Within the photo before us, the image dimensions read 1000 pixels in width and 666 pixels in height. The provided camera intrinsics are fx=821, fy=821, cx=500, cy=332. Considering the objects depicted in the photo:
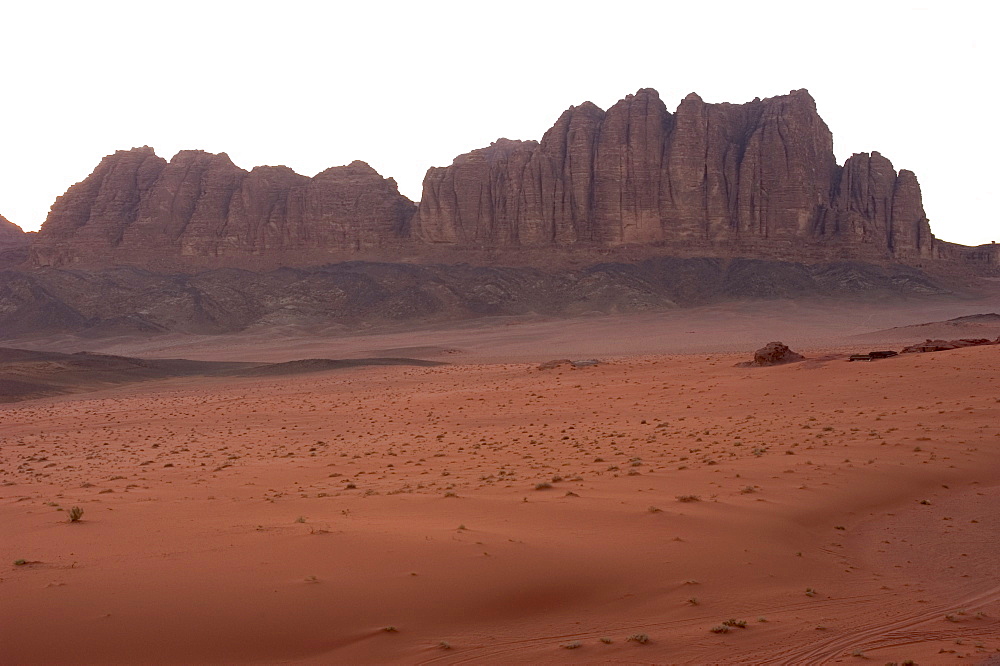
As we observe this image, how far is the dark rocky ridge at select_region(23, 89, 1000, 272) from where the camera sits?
98812 mm

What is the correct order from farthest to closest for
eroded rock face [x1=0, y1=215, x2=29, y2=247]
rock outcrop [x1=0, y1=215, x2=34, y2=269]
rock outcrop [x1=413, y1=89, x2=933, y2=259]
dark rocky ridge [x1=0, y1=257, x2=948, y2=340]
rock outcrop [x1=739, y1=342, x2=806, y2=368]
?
eroded rock face [x1=0, y1=215, x2=29, y2=247], rock outcrop [x1=0, y1=215, x2=34, y2=269], rock outcrop [x1=413, y1=89, x2=933, y2=259], dark rocky ridge [x1=0, y1=257, x2=948, y2=340], rock outcrop [x1=739, y1=342, x2=806, y2=368]

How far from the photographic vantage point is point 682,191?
98.7 meters

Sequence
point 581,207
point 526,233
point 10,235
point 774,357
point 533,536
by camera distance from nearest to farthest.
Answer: point 533,536 < point 774,357 < point 581,207 < point 526,233 < point 10,235

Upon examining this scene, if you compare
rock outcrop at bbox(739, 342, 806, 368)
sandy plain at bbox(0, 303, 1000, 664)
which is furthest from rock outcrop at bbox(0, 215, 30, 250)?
rock outcrop at bbox(739, 342, 806, 368)

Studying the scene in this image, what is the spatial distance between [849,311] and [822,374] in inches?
2413

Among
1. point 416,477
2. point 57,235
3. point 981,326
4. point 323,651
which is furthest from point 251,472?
point 57,235

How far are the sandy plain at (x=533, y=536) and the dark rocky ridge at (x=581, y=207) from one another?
76520 mm

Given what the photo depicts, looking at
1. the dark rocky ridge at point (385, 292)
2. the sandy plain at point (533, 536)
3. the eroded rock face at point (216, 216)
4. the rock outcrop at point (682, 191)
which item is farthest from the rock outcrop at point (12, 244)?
the sandy plain at point (533, 536)

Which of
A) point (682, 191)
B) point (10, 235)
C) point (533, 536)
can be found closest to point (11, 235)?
point (10, 235)

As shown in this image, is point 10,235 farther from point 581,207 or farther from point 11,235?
point 581,207

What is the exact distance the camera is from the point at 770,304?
85375 mm

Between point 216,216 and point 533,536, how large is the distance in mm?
102144

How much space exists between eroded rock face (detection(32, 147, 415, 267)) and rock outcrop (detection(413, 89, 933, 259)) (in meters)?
7.92

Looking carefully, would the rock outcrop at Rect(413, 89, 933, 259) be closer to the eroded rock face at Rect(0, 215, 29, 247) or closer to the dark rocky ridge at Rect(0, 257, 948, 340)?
the dark rocky ridge at Rect(0, 257, 948, 340)
